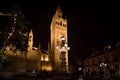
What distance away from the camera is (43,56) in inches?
3991

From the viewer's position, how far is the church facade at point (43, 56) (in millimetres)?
81650

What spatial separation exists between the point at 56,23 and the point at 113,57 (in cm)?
4774

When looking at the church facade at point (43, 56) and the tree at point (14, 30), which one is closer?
the tree at point (14, 30)

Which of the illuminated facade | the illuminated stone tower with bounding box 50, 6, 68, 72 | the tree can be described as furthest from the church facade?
the tree

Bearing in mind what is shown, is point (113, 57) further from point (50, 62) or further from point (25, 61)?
point (50, 62)

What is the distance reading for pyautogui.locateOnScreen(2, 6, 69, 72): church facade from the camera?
81.7m

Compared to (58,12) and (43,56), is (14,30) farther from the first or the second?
(58,12)

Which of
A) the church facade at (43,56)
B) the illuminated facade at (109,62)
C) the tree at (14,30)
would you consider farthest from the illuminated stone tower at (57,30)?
the tree at (14,30)

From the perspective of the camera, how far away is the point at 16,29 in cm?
3391

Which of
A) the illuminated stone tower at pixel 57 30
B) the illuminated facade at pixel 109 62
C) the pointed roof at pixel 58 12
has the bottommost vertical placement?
the illuminated facade at pixel 109 62

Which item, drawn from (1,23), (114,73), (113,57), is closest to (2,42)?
(1,23)

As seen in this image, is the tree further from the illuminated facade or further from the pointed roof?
the pointed roof

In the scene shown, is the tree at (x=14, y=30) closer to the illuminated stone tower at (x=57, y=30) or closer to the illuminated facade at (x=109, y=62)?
the illuminated facade at (x=109, y=62)

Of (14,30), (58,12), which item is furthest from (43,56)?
(14,30)
